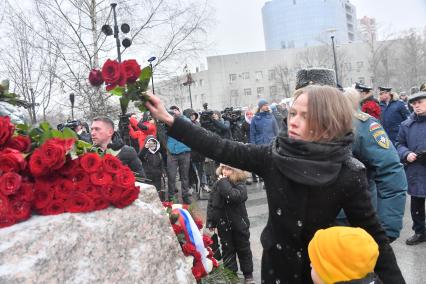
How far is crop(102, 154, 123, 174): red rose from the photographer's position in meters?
1.92

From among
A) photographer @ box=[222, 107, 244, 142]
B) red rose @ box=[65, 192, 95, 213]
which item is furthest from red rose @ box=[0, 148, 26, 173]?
photographer @ box=[222, 107, 244, 142]

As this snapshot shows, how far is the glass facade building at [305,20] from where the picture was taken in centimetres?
11544

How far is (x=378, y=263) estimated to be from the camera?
207 cm

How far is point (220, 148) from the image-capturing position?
6.99 feet

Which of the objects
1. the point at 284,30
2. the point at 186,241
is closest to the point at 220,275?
the point at 186,241

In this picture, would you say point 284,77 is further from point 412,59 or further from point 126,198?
point 126,198

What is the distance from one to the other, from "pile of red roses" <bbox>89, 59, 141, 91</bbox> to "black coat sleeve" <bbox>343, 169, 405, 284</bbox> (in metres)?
1.06

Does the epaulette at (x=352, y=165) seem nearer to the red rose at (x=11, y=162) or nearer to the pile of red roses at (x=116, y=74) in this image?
the pile of red roses at (x=116, y=74)

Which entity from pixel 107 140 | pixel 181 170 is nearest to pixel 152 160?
pixel 181 170

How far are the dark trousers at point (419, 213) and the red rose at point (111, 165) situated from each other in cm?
473

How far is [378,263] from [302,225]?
1.33 feet

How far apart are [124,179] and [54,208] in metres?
0.30

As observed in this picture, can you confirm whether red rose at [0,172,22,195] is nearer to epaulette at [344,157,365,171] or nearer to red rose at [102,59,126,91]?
red rose at [102,59,126,91]

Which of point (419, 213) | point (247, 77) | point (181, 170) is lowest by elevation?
point (419, 213)
